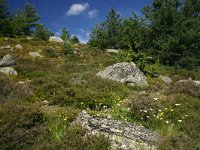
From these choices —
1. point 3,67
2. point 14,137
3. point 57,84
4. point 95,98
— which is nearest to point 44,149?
point 14,137

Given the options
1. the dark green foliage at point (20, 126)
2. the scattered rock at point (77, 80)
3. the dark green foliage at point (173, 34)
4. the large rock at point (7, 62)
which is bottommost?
the dark green foliage at point (20, 126)

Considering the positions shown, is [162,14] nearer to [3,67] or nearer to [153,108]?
[3,67]

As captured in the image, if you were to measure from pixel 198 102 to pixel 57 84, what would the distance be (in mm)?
5413

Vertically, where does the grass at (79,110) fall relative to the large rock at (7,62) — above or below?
below

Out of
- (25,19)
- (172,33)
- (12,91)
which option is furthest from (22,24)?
(12,91)

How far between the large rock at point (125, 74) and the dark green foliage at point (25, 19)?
33529mm

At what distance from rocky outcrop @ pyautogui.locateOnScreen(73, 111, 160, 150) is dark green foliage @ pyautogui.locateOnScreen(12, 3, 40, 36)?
134 ft

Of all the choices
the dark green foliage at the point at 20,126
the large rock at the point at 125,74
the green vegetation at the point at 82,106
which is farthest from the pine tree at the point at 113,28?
the dark green foliage at the point at 20,126

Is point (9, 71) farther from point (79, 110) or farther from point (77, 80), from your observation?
point (79, 110)

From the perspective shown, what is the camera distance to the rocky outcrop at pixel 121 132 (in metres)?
7.34

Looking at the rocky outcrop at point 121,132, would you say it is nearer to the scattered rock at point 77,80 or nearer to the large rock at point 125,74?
the scattered rock at point 77,80

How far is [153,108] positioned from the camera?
10.2m

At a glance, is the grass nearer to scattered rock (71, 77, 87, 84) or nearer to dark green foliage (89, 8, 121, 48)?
scattered rock (71, 77, 87, 84)

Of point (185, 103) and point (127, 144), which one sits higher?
point (185, 103)
